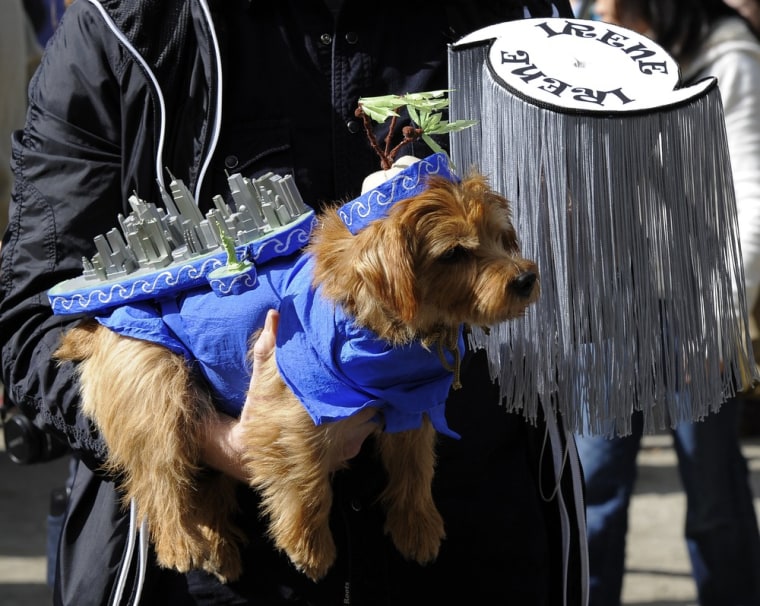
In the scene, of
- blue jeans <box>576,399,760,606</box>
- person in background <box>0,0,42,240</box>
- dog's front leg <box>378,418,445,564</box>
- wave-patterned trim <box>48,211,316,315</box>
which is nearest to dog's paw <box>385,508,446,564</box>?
dog's front leg <box>378,418,445,564</box>

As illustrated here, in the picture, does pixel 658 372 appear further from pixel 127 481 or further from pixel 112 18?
pixel 112 18

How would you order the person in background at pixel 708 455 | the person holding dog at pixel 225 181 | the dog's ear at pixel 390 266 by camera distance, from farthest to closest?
the person in background at pixel 708 455
the person holding dog at pixel 225 181
the dog's ear at pixel 390 266

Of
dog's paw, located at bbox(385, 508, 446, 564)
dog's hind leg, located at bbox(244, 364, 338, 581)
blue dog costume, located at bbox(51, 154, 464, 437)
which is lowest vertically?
dog's paw, located at bbox(385, 508, 446, 564)

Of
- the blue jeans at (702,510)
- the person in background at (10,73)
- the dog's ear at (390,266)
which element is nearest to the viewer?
the dog's ear at (390,266)

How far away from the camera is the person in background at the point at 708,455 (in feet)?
12.6

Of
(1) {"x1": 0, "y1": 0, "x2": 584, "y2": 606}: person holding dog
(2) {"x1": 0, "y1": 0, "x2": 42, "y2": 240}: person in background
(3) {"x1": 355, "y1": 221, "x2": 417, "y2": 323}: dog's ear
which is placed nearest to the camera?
(3) {"x1": 355, "y1": 221, "x2": 417, "y2": 323}: dog's ear

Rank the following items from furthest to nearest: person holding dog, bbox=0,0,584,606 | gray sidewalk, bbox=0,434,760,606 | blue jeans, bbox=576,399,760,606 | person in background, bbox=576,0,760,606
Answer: gray sidewalk, bbox=0,434,760,606, blue jeans, bbox=576,399,760,606, person in background, bbox=576,0,760,606, person holding dog, bbox=0,0,584,606

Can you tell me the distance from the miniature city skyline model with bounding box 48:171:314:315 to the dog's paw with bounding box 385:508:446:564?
1.70 ft

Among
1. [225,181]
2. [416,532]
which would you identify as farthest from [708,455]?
[225,181]

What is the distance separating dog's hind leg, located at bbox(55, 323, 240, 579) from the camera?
6.70 ft

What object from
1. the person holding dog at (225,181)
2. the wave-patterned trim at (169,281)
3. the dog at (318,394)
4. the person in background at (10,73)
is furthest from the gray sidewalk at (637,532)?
the wave-patterned trim at (169,281)

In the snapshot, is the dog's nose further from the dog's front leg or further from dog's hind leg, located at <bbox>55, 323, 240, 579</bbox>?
dog's hind leg, located at <bbox>55, 323, 240, 579</bbox>

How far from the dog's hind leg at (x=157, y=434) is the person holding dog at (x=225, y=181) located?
4 cm

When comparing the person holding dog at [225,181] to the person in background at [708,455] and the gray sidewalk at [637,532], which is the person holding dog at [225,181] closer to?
the person in background at [708,455]
